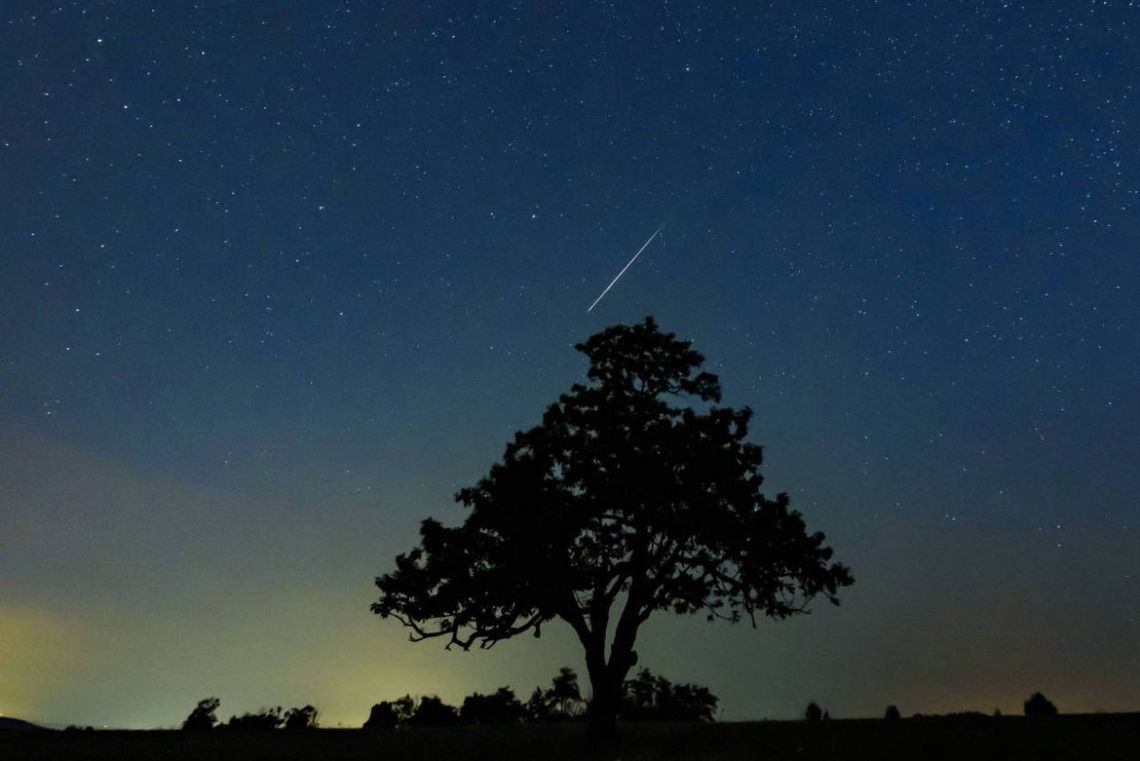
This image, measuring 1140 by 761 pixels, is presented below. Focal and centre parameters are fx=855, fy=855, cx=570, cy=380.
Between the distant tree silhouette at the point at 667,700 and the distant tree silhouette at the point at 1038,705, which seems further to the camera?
the distant tree silhouette at the point at 667,700

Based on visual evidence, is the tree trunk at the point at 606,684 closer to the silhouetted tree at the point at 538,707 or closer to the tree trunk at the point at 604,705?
the tree trunk at the point at 604,705

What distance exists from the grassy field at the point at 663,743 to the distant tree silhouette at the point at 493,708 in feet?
82.5

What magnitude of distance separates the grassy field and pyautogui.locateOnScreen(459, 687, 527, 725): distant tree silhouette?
989 inches

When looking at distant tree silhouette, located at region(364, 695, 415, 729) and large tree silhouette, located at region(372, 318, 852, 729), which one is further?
distant tree silhouette, located at region(364, 695, 415, 729)

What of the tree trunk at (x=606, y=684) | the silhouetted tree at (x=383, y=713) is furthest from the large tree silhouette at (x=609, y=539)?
the silhouetted tree at (x=383, y=713)

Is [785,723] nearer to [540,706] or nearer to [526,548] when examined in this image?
[526,548]

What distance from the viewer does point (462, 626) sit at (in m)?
28.0

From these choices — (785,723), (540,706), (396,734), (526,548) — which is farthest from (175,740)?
(540,706)

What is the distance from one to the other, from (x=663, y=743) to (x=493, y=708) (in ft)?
123

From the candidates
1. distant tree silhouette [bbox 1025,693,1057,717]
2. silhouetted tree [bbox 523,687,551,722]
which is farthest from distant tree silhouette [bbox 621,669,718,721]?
distant tree silhouette [bbox 1025,693,1057,717]

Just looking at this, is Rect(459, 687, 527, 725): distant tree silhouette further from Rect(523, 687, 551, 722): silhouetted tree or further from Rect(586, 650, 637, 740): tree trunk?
Rect(586, 650, 637, 740): tree trunk

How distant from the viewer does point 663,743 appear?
24125 millimetres

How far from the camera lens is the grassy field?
19342 millimetres

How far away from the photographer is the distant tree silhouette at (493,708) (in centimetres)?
5616
